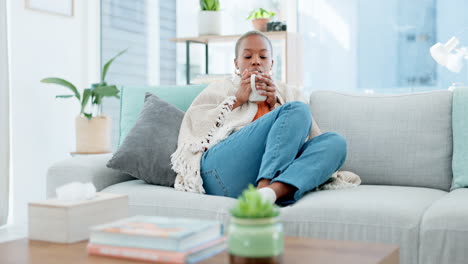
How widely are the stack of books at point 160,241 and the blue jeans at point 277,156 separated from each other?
2.52ft

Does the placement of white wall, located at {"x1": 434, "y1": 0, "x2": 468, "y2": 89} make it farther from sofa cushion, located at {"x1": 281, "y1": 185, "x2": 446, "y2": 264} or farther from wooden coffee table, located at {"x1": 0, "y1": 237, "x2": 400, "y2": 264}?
wooden coffee table, located at {"x1": 0, "y1": 237, "x2": 400, "y2": 264}

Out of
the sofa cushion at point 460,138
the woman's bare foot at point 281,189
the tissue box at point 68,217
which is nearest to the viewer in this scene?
the tissue box at point 68,217

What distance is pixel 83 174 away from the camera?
7.79 ft

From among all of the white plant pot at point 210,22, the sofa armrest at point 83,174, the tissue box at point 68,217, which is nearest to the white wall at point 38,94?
the white plant pot at point 210,22

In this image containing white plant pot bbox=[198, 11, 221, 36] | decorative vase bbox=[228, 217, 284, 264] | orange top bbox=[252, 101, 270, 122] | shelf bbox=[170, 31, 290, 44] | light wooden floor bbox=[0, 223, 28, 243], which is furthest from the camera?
white plant pot bbox=[198, 11, 221, 36]

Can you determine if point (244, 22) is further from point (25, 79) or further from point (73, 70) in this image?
point (25, 79)

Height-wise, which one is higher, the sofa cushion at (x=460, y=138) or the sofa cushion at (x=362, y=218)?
the sofa cushion at (x=460, y=138)

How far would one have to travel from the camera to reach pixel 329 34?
407cm

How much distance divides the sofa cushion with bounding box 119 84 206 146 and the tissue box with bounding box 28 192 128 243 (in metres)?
1.22

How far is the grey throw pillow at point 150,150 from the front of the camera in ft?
7.66

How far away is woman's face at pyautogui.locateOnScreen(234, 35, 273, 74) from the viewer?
263 cm

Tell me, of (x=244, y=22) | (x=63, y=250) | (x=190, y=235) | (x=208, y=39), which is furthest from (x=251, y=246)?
(x=244, y=22)

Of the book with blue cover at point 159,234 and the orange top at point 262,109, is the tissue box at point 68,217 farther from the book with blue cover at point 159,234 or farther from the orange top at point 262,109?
the orange top at point 262,109

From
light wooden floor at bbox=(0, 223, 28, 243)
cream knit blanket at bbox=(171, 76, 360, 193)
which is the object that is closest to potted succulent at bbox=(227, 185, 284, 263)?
cream knit blanket at bbox=(171, 76, 360, 193)
